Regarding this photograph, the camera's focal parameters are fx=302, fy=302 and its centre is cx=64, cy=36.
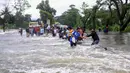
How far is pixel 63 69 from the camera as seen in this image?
1077cm

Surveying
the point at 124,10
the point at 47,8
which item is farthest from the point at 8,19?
the point at 124,10

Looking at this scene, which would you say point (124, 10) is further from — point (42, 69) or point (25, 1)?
point (25, 1)

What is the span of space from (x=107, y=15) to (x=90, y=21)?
4.82m

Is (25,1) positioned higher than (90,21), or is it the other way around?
(25,1)

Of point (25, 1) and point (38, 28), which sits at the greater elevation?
point (25, 1)

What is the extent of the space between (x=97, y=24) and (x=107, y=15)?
12505 millimetres

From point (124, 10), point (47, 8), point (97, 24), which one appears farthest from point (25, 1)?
point (124, 10)

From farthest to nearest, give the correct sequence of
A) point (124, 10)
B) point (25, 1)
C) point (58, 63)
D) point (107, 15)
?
point (25, 1), point (107, 15), point (124, 10), point (58, 63)

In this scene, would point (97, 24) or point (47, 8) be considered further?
point (47, 8)

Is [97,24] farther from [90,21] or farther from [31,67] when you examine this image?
[31,67]

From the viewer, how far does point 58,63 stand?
40.7ft

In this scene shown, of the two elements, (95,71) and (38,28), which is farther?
(38,28)

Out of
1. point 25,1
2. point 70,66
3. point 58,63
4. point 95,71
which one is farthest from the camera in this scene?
point 25,1

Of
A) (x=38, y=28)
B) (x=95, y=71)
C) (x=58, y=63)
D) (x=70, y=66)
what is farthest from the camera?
(x=38, y=28)
